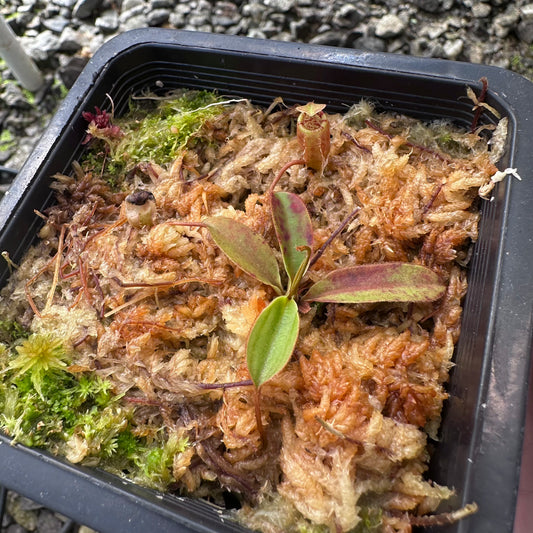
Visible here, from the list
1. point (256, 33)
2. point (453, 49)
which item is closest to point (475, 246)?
point (453, 49)

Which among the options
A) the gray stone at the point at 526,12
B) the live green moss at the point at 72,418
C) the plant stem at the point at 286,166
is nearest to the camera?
the live green moss at the point at 72,418

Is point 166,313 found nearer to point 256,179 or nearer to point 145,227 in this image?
point 145,227

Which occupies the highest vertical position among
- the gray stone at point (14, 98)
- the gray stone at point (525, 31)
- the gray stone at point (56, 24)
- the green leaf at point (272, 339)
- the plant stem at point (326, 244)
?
the gray stone at point (525, 31)

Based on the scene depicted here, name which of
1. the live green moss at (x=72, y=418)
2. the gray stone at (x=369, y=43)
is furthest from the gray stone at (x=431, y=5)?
the live green moss at (x=72, y=418)

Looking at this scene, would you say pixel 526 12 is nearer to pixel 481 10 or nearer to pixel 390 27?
pixel 481 10

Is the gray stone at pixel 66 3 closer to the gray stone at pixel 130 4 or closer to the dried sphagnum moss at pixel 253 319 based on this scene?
the gray stone at pixel 130 4

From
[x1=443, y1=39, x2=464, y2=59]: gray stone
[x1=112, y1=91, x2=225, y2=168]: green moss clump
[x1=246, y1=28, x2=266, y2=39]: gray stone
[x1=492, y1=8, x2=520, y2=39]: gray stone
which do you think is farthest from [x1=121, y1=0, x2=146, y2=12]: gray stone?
[x1=492, y1=8, x2=520, y2=39]: gray stone

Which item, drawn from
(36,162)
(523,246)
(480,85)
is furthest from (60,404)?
(480,85)

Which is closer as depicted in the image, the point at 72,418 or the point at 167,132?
the point at 72,418
